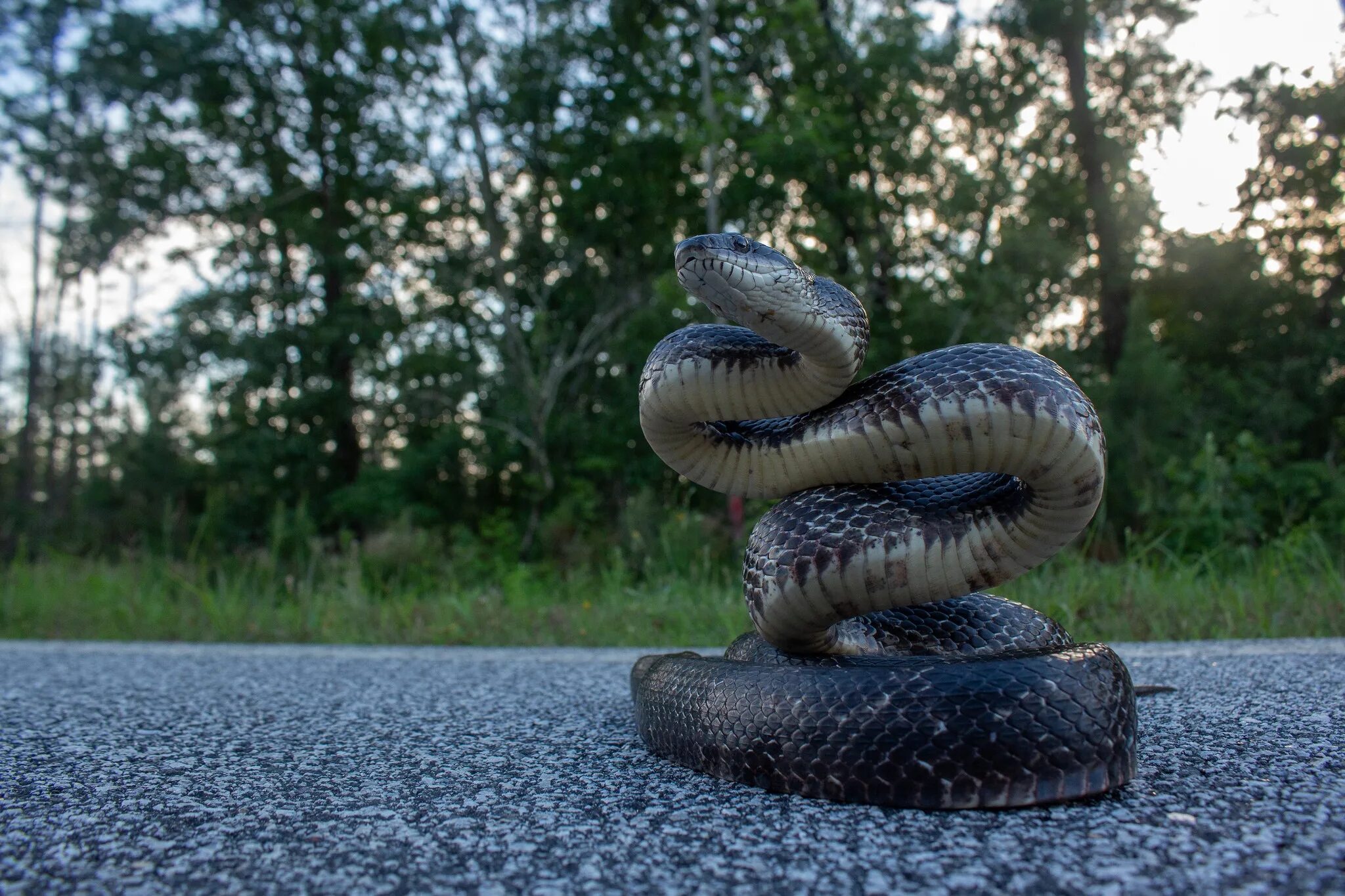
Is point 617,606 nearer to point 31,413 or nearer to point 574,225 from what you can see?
point 574,225

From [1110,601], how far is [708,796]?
337 centimetres

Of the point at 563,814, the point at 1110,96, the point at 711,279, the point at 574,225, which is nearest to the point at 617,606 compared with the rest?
the point at 711,279

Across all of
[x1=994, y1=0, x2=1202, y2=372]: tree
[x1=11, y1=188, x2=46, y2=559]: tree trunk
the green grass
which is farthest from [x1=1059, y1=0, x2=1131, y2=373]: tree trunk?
[x1=11, y1=188, x2=46, y2=559]: tree trunk

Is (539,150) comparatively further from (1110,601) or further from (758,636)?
(758,636)

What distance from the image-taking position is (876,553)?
176cm

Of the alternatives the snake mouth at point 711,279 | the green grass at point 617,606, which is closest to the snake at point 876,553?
the snake mouth at point 711,279

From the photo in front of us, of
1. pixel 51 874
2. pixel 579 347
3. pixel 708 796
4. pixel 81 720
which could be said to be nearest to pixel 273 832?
pixel 51 874

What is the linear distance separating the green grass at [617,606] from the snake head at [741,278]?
7.88 ft

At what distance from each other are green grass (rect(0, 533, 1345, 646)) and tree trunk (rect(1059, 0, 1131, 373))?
13610mm

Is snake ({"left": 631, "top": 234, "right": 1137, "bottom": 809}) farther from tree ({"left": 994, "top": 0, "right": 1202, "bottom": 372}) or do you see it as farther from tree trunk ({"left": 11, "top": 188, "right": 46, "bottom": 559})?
tree trunk ({"left": 11, "top": 188, "right": 46, "bottom": 559})

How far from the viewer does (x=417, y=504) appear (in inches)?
663

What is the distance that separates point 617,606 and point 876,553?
132 inches

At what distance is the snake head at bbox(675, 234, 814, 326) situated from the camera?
6.24 feet

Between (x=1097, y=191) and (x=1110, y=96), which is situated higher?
(x=1110, y=96)
